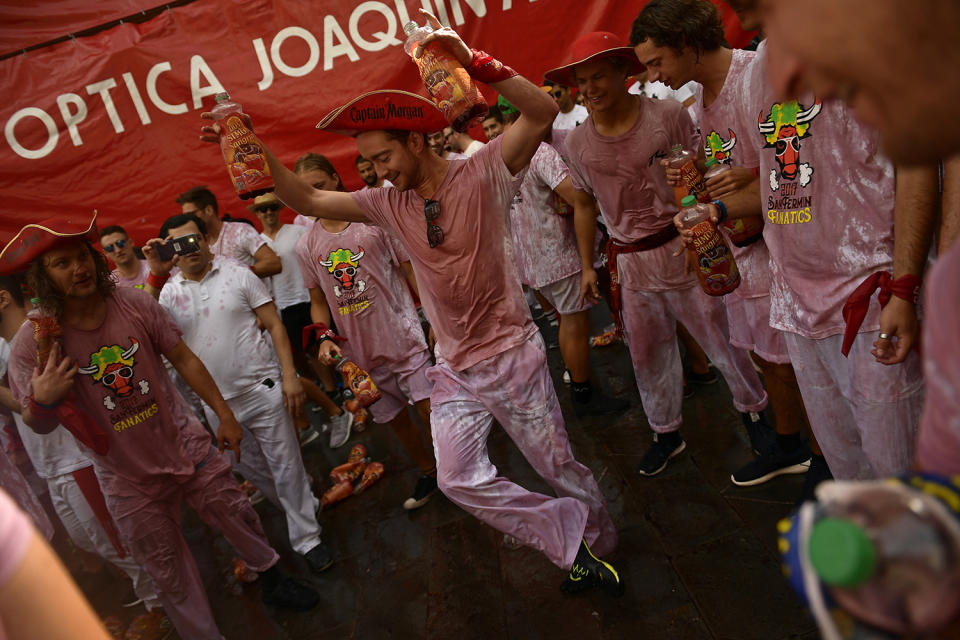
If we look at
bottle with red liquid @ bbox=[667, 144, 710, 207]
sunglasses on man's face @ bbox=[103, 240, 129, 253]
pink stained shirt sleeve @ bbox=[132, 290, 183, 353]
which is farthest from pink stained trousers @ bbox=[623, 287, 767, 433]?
sunglasses on man's face @ bbox=[103, 240, 129, 253]

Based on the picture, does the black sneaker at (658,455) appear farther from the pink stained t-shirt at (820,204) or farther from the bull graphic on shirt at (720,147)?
the bull graphic on shirt at (720,147)

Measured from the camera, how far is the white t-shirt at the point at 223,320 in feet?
13.7

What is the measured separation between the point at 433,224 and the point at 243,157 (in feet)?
2.79

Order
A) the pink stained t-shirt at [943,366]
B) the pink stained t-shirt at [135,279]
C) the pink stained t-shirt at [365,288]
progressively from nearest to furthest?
the pink stained t-shirt at [943,366], the pink stained t-shirt at [365,288], the pink stained t-shirt at [135,279]

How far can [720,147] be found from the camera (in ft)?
9.59

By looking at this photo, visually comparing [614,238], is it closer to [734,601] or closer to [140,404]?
[734,601]

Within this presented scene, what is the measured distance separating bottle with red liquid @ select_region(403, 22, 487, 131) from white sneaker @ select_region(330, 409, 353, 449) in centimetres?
402

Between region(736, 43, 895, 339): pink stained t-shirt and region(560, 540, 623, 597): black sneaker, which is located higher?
region(736, 43, 895, 339): pink stained t-shirt

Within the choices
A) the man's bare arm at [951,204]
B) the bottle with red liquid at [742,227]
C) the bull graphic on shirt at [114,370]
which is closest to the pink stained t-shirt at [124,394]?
the bull graphic on shirt at [114,370]

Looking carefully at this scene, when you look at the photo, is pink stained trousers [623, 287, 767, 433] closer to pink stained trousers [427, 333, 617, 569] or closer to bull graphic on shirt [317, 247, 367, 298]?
pink stained trousers [427, 333, 617, 569]

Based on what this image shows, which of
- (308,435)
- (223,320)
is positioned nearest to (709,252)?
(223,320)

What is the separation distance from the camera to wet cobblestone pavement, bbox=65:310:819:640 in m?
2.78

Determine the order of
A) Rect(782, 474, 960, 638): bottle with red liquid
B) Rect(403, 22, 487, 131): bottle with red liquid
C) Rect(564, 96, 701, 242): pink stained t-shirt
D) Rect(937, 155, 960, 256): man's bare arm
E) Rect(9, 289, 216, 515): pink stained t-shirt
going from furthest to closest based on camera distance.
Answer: Rect(564, 96, 701, 242): pink stained t-shirt, Rect(9, 289, 216, 515): pink stained t-shirt, Rect(403, 22, 487, 131): bottle with red liquid, Rect(937, 155, 960, 256): man's bare arm, Rect(782, 474, 960, 638): bottle with red liquid

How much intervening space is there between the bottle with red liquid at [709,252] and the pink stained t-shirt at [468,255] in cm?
81
